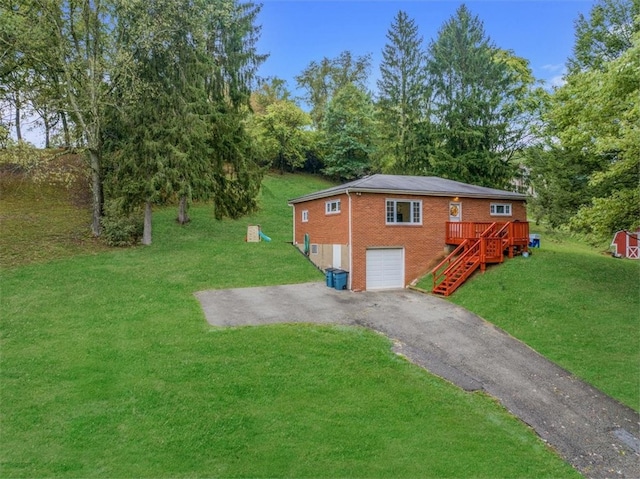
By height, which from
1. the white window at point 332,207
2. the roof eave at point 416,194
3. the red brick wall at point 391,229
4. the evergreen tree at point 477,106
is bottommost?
the red brick wall at point 391,229

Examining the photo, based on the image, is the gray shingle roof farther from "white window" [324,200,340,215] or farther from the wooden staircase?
the wooden staircase

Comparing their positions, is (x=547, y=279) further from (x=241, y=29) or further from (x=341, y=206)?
(x=241, y=29)

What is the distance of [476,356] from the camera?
945 cm

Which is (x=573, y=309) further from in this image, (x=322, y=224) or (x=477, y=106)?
(x=477, y=106)

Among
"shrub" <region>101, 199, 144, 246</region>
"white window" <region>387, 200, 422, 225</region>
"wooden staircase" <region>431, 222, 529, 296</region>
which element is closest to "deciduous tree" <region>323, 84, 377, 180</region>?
"white window" <region>387, 200, 422, 225</region>

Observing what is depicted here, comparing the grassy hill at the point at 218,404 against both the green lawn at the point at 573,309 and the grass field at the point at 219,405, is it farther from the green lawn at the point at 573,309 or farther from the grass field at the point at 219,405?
the green lawn at the point at 573,309

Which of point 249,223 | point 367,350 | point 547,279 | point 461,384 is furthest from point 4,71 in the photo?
point 547,279

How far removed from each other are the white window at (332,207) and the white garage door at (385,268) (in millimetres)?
2459

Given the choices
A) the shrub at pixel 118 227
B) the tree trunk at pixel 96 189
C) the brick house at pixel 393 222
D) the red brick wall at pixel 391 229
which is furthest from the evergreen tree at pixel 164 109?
the red brick wall at pixel 391 229

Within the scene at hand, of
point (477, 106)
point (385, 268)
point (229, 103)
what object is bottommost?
point (385, 268)

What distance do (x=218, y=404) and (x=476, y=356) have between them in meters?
6.36

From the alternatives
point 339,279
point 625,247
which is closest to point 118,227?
point 339,279

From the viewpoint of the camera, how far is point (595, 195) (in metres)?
15.1

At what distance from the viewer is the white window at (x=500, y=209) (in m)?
18.3
